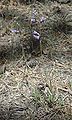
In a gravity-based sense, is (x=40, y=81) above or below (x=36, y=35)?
below

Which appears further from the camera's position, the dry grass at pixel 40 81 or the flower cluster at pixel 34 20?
the flower cluster at pixel 34 20

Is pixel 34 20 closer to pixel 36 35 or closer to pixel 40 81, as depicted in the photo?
pixel 36 35

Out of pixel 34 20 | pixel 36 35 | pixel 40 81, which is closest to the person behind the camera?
pixel 40 81

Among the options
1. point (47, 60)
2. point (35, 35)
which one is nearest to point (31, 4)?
point (35, 35)

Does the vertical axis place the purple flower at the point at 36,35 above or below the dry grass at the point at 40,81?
above

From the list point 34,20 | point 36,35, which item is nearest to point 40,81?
point 36,35

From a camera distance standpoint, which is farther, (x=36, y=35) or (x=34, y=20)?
(x=34, y=20)

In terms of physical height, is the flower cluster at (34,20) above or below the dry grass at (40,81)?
above

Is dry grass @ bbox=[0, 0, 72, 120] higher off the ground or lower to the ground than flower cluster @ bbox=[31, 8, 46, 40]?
lower

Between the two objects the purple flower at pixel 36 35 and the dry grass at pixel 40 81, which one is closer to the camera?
the dry grass at pixel 40 81

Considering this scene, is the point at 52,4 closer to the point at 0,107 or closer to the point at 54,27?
the point at 54,27

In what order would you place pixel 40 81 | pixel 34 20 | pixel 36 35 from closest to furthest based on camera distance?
pixel 40 81 < pixel 36 35 < pixel 34 20

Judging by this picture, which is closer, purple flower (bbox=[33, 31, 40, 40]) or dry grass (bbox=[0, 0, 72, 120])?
dry grass (bbox=[0, 0, 72, 120])

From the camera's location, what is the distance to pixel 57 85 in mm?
1976
